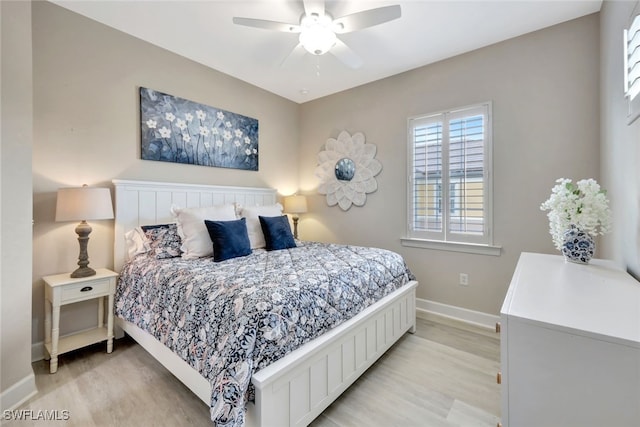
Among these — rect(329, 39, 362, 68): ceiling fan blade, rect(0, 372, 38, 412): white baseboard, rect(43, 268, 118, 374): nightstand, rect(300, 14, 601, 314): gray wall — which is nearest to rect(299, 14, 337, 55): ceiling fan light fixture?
rect(329, 39, 362, 68): ceiling fan blade

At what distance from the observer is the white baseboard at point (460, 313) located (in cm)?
279

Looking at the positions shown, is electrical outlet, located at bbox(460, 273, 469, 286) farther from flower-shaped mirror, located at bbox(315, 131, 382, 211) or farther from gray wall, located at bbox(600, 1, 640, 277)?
flower-shaped mirror, located at bbox(315, 131, 382, 211)

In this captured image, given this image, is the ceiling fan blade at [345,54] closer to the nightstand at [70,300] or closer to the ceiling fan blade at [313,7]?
the ceiling fan blade at [313,7]

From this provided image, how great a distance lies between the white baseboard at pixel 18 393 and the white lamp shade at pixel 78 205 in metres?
1.06

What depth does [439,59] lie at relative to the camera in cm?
301

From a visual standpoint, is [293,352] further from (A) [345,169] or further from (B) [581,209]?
(A) [345,169]

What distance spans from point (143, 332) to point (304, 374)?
1.36 meters

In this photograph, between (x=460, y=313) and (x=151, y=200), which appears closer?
(x=151, y=200)

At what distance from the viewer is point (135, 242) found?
2543 millimetres

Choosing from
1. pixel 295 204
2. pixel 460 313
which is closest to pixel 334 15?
pixel 295 204

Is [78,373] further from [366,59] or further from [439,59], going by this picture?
[439,59]

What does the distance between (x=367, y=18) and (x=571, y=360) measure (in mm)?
2148

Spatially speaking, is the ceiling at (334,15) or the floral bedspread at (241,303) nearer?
the floral bedspread at (241,303)

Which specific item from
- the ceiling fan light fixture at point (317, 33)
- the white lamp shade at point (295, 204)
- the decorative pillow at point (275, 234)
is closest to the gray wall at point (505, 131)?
the white lamp shade at point (295, 204)
